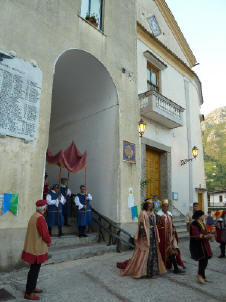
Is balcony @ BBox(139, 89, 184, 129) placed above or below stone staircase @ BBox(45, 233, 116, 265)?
above

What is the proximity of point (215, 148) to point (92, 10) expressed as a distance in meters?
80.6

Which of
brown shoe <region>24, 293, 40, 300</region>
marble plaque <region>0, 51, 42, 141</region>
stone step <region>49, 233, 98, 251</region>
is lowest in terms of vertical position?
brown shoe <region>24, 293, 40, 300</region>

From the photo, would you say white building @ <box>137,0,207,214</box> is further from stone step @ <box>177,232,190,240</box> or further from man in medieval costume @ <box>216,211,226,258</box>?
man in medieval costume @ <box>216,211,226,258</box>

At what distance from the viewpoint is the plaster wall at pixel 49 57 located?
5.25 m

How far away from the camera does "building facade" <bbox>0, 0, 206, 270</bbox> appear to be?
216 inches

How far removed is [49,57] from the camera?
6297 mm

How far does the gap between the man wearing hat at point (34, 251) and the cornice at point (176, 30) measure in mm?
14711

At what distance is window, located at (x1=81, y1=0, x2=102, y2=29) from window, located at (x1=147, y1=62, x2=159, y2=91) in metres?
4.34

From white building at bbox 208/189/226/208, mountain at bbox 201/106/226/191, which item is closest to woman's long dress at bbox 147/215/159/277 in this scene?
white building at bbox 208/189/226/208

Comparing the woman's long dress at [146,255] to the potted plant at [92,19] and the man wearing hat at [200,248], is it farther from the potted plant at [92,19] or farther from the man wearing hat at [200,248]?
the potted plant at [92,19]

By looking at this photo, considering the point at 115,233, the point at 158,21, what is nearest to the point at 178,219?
the point at 115,233

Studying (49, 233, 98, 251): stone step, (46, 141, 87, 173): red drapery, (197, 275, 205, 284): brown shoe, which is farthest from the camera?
(46, 141, 87, 173): red drapery

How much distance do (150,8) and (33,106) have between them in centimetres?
1120

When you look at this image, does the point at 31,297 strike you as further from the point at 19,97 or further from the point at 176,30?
the point at 176,30
